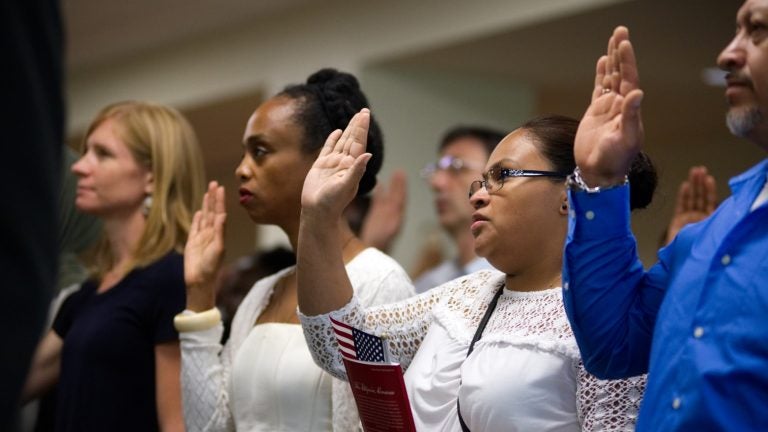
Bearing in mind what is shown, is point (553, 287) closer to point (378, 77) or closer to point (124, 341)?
point (124, 341)

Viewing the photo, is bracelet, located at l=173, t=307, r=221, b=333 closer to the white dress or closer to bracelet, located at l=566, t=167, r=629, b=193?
the white dress

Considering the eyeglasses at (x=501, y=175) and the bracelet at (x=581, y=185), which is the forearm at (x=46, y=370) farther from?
the bracelet at (x=581, y=185)

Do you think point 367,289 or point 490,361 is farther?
point 367,289

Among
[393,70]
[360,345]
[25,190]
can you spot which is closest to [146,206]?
[360,345]

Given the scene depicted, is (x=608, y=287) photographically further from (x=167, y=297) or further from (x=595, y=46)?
(x=595, y=46)

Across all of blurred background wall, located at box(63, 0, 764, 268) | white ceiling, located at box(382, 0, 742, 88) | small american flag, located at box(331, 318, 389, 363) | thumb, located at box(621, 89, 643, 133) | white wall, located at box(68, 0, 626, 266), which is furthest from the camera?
white wall, located at box(68, 0, 626, 266)

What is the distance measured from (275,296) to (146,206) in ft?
1.83

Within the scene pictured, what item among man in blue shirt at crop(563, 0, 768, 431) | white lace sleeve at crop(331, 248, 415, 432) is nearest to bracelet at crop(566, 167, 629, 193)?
man in blue shirt at crop(563, 0, 768, 431)

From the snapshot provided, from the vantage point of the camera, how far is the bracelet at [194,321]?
105 inches

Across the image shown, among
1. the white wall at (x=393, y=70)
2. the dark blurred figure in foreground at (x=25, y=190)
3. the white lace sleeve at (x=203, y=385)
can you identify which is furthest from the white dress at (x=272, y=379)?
the white wall at (x=393, y=70)

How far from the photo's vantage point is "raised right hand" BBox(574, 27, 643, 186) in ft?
5.58

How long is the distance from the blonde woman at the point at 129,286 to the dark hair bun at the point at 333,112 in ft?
1.75

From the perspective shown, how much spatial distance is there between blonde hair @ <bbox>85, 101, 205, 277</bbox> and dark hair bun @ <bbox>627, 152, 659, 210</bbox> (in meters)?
1.39

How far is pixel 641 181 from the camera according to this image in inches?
84.0
